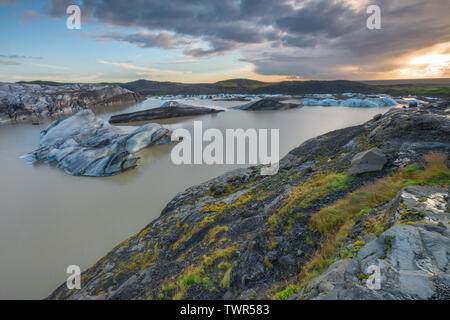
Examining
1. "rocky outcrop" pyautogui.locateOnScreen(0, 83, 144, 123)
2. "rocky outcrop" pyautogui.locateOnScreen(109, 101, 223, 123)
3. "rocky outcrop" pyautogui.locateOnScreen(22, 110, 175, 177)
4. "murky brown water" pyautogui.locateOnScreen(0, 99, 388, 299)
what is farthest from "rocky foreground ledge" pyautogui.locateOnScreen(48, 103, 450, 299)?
"rocky outcrop" pyautogui.locateOnScreen(0, 83, 144, 123)

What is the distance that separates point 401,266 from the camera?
2.42m

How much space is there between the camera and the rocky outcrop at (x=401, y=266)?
2.17 m

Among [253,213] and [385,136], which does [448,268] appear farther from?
[385,136]

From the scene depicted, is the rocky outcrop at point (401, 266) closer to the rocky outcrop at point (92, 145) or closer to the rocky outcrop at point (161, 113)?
the rocky outcrop at point (92, 145)

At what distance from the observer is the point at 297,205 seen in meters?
5.07

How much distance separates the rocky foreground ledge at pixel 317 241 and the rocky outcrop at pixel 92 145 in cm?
899

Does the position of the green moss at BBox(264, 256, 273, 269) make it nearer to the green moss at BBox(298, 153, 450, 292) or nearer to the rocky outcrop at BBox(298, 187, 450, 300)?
the green moss at BBox(298, 153, 450, 292)

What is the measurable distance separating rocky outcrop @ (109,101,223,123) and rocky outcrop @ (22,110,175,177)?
1197cm

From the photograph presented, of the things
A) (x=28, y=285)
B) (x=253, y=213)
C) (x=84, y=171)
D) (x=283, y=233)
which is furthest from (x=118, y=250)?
(x=84, y=171)

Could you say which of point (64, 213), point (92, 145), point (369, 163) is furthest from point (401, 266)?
point (92, 145)

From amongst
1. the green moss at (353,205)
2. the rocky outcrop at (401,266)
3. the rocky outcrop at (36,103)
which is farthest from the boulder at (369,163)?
the rocky outcrop at (36,103)

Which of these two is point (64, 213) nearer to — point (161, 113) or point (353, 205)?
point (353, 205)

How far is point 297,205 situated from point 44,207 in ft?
41.7
